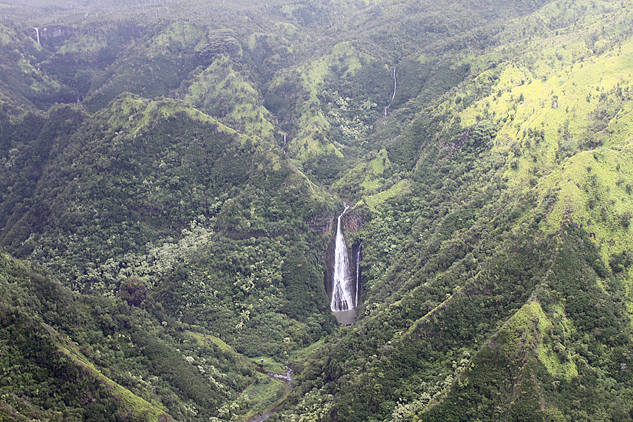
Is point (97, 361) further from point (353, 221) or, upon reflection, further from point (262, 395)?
point (353, 221)

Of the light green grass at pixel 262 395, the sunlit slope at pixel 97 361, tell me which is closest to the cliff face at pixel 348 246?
the light green grass at pixel 262 395

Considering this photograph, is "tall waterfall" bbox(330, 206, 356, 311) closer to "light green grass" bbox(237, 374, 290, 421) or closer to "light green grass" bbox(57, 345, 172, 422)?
"light green grass" bbox(237, 374, 290, 421)

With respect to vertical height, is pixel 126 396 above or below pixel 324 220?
above

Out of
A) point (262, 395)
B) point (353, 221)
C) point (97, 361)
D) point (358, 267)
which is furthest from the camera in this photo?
point (353, 221)

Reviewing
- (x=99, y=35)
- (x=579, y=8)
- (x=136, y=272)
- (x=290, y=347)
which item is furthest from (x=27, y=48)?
(x=579, y=8)

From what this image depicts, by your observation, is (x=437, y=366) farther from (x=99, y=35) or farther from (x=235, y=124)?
(x=99, y=35)

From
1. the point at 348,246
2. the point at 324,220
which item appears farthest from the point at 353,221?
the point at 324,220

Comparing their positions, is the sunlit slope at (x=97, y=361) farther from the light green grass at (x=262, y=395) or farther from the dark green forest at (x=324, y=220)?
the light green grass at (x=262, y=395)
